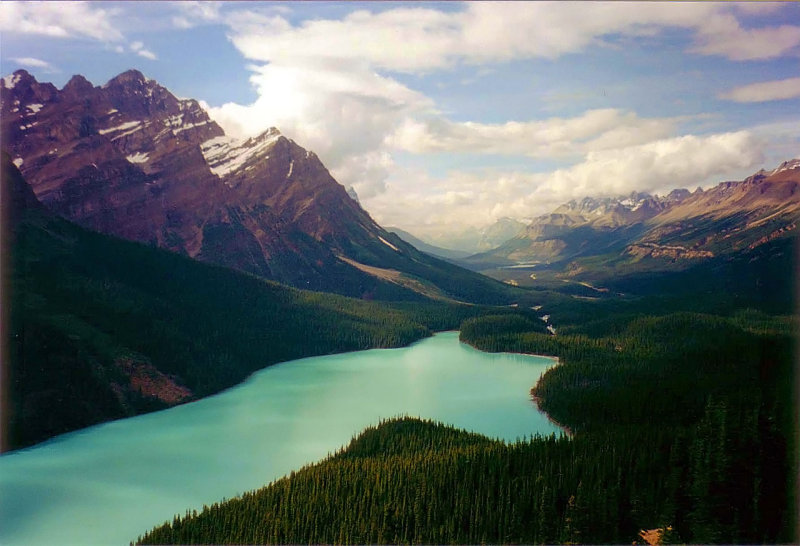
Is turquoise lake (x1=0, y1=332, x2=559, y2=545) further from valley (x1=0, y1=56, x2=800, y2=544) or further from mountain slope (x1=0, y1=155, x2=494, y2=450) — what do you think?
mountain slope (x1=0, y1=155, x2=494, y2=450)

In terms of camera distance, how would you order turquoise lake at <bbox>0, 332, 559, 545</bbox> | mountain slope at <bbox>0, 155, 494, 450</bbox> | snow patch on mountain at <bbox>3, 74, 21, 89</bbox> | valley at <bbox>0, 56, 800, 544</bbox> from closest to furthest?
valley at <bbox>0, 56, 800, 544</bbox> → turquoise lake at <bbox>0, 332, 559, 545</bbox> → mountain slope at <bbox>0, 155, 494, 450</bbox> → snow patch on mountain at <bbox>3, 74, 21, 89</bbox>

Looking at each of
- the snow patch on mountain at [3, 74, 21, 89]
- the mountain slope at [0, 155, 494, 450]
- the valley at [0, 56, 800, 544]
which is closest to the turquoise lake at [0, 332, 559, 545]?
the valley at [0, 56, 800, 544]

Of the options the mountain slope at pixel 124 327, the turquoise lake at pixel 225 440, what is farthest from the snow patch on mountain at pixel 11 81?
the turquoise lake at pixel 225 440

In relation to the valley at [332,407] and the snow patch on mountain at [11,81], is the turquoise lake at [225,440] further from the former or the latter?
the snow patch on mountain at [11,81]

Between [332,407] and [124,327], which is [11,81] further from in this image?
[332,407]

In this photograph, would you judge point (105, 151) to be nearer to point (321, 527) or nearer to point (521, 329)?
point (521, 329)

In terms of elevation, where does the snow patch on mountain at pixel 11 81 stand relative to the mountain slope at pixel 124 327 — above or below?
above

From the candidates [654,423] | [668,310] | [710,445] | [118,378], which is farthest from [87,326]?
[668,310]
